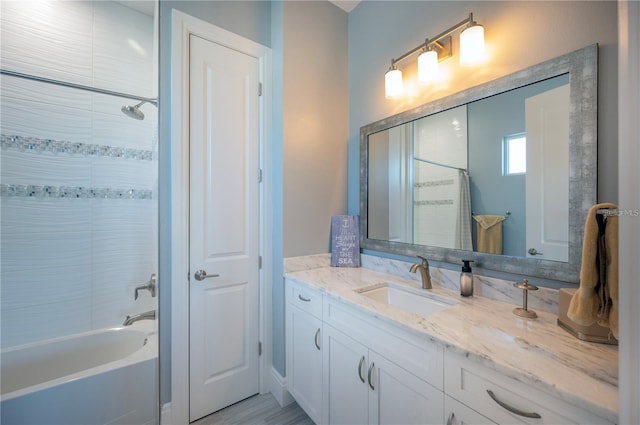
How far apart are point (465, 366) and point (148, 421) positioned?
1601 mm

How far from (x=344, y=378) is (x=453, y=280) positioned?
0.76 m

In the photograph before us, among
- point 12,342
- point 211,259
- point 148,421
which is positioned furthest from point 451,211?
point 12,342

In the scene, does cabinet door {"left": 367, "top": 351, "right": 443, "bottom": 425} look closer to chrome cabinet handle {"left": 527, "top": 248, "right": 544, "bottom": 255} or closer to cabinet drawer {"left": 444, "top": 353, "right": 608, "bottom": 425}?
cabinet drawer {"left": 444, "top": 353, "right": 608, "bottom": 425}

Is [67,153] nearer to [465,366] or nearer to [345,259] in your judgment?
[345,259]

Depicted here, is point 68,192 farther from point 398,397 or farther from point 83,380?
point 398,397

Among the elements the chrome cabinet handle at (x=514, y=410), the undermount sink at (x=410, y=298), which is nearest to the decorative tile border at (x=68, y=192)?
the undermount sink at (x=410, y=298)

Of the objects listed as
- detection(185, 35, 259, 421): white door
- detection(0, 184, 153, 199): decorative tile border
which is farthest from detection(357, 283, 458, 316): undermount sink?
detection(0, 184, 153, 199): decorative tile border

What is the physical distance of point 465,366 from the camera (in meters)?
0.81

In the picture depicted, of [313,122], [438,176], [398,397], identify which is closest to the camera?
[398,397]

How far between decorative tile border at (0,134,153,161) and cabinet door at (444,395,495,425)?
7.45ft

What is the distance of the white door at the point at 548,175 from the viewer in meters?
1.05

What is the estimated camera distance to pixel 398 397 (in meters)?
1.02

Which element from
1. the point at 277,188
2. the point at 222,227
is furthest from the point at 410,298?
the point at 222,227

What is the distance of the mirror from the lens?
1.02 metres
